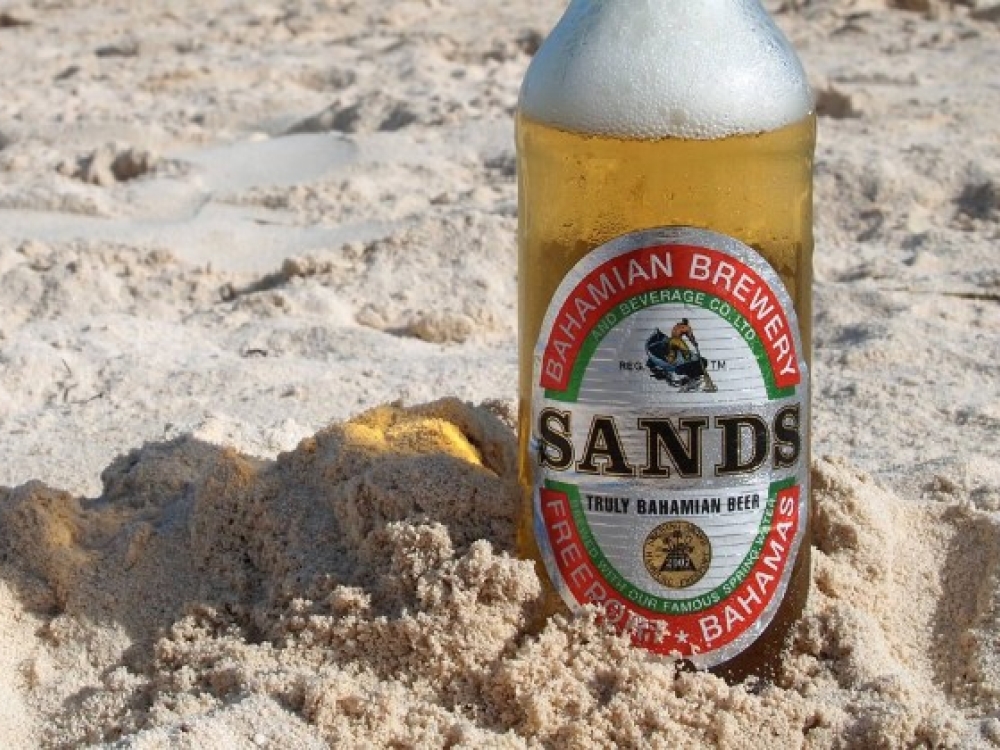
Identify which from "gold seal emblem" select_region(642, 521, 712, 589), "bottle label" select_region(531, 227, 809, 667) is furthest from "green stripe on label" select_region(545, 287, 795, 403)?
"gold seal emblem" select_region(642, 521, 712, 589)

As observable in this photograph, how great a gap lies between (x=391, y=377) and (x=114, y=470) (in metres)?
0.68

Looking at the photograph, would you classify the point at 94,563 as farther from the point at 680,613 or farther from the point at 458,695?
the point at 680,613

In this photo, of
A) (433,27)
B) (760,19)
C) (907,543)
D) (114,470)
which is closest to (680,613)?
(907,543)

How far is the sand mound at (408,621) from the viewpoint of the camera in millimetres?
1910

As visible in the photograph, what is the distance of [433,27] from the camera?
657cm

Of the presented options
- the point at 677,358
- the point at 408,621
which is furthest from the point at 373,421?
the point at 677,358

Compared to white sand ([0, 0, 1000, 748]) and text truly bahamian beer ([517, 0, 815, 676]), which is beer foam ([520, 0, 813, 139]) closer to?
text truly bahamian beer ([517, 0, 815, 676])

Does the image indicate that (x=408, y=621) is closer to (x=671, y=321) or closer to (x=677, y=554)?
(x=677, y=554)

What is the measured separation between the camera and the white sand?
1946 mm

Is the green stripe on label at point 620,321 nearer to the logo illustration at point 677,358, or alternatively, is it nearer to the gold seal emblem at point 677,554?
the logo illustration at point 677,358

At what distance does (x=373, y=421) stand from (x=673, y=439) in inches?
22.4

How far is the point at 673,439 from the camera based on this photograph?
1.92 metres

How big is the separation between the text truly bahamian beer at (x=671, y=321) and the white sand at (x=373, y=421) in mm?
95

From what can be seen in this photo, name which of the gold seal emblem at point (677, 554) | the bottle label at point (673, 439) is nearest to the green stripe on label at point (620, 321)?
the bottle label at point (673, 439)
